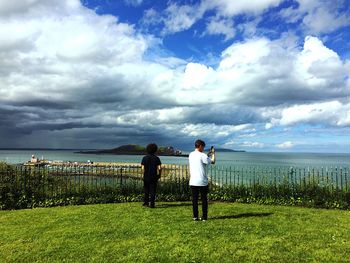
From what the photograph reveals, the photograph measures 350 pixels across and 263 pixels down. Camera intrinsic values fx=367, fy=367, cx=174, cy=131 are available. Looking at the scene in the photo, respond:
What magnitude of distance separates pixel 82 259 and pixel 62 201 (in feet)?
26.9

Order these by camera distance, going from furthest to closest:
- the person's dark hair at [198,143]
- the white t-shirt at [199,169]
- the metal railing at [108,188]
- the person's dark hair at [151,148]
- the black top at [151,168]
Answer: the metal railing at [108,188] → the person's dark hair at [151,148] → the black top at [151,168] → the person's dark hair at [198,143] → the white t-shirt at [199,169]

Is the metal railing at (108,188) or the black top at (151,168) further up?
the black top at (151,168)

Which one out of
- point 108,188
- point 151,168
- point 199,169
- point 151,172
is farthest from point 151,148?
point 108,188

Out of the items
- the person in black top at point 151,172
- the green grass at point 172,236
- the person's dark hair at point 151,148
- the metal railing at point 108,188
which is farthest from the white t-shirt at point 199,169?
the metal railing at point 108,188

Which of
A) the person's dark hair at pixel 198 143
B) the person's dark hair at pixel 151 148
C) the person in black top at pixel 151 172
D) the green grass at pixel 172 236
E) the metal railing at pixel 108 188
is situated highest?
the person's dark hair at pixel 198 143

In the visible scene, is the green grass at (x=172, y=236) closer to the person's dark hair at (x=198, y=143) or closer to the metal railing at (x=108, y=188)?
the metal railing at (x=108, y=188)

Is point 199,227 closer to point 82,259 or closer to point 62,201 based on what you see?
point 82,259

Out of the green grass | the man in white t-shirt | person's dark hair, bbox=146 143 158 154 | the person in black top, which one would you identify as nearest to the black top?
the person in black top

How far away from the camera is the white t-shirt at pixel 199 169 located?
10391mm

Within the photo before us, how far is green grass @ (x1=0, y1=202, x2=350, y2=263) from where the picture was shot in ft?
23.3

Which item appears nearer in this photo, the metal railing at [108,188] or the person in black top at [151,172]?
the person in black top at [151,172]

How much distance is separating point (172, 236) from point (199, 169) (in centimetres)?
242

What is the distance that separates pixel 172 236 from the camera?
28.2ft

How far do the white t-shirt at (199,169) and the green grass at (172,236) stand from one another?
1136mm
